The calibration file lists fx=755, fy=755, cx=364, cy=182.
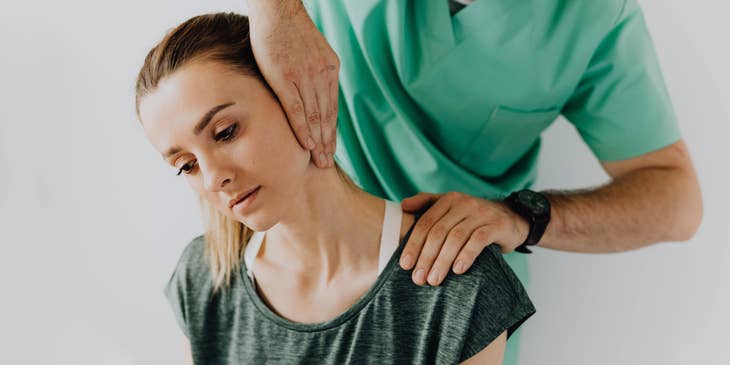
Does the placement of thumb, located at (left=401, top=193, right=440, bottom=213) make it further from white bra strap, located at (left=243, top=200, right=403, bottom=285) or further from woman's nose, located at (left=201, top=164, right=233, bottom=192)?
woman's nose, located at (left=201, top=164, right=233, bottom=192)

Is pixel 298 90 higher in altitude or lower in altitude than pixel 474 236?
higher

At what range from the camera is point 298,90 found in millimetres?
860

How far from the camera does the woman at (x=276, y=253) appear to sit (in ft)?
2.79

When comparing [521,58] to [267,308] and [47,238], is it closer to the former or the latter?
[267,308]

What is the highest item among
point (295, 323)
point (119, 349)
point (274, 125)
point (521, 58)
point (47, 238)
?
point (274, 125)

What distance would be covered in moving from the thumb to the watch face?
13 centimetres

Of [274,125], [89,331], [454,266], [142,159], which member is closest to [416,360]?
[454,266]

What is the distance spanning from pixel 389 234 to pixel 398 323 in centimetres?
11

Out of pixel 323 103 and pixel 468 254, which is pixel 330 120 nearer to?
pixel 323 103

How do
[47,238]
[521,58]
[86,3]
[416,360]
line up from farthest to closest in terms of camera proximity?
[47,238] → [86,3] → [521,58] → [416,360]

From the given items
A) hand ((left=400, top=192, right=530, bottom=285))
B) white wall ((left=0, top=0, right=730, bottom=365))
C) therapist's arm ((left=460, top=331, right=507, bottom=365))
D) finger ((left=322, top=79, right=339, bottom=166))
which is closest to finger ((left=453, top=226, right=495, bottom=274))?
hand ((left=400, top=192, right=530, bottom=285))

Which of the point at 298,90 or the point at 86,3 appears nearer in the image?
the point at 298,90

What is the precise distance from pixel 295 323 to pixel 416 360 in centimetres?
17

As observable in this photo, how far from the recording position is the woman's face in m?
0.84
